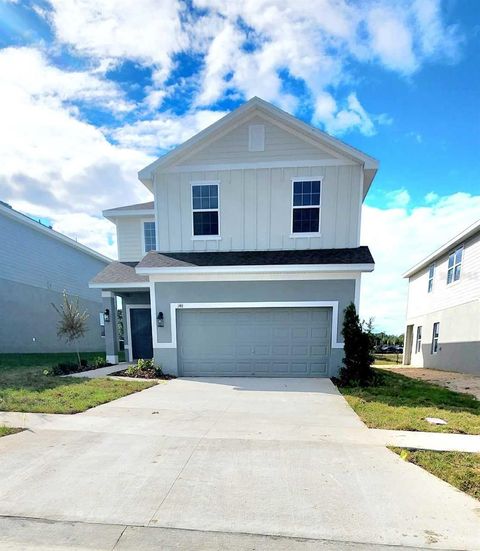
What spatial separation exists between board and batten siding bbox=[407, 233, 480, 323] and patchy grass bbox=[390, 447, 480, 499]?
1082 centimetres

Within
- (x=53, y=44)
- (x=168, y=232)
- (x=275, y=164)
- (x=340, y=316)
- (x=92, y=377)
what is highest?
(x=53, y=44)

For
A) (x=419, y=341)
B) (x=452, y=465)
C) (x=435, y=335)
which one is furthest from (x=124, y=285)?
(x=419, y=341)

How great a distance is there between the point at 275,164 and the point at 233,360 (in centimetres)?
629

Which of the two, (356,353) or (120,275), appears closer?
(356,353)

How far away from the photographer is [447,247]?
47.6 ft

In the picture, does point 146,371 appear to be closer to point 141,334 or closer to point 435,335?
point 141,334

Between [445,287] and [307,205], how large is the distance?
10384 millimetres

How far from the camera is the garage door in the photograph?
8.96 m

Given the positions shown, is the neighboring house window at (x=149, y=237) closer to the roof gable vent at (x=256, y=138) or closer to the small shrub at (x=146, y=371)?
the small shrub at (x=146, y=371)

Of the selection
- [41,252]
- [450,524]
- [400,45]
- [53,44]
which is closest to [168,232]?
[53,44]

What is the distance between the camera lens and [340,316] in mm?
8742

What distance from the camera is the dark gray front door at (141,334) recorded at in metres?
12.5

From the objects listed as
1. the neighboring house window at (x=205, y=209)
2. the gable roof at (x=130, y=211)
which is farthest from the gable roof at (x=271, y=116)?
the gable roof at (x=130, y=211)

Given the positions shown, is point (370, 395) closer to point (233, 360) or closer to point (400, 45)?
point (233, 360)
